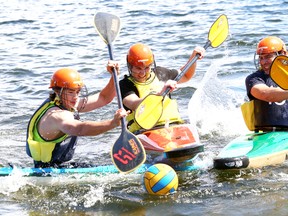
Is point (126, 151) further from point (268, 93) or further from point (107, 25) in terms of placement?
point (268, 93)

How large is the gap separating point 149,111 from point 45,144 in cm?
104

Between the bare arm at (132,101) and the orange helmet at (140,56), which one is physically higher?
the orange helmet at (140,56)

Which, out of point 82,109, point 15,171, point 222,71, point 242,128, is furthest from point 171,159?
point 222,71

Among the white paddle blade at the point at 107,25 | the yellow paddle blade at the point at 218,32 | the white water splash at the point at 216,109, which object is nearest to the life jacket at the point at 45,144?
the white paddle blade at the point at 107,25

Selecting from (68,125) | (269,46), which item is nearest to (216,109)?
(269,46)

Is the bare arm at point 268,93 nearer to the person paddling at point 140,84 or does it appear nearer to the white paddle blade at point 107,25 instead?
the person paddling at point 140,84

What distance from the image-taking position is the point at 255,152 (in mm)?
6711

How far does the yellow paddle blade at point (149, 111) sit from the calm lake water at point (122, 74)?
1.81 ft

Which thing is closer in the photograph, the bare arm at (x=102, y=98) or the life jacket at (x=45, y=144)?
the life jacket at (x=45, y=144)

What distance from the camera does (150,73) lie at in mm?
7254

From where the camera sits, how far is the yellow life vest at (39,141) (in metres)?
6.32

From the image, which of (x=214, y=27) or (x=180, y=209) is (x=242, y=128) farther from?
(x=180, y=209)

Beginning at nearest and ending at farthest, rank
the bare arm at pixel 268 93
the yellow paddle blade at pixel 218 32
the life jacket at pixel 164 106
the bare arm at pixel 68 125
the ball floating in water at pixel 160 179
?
the bare arm at pixel 68 125 < the ball floating in water at pixel 160 179 < the bare arm at pixel 268 93 < the life jacket at pixel 164 106 < the yellow paddle blade at pixel 218 32

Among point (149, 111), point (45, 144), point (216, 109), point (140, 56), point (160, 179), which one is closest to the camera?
point (160, 179)
